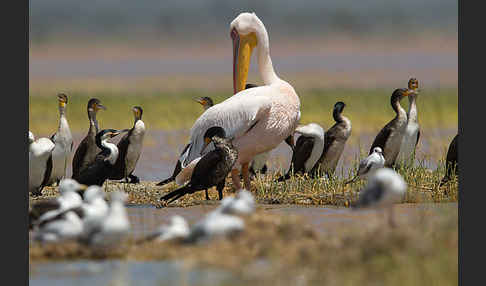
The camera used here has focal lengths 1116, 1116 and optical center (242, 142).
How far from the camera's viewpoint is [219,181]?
1078 cm

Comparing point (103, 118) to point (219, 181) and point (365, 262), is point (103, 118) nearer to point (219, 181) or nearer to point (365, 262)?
point (219, 181)

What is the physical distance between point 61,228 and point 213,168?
275cm

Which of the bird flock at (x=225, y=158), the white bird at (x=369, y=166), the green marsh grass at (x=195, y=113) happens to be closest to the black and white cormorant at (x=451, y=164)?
the bird flock at (x=225, y=158)

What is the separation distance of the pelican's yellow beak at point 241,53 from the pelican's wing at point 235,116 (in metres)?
1.01

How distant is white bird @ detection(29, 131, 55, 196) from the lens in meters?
12.1

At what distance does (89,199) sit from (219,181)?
221cm

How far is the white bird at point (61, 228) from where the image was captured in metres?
8.22

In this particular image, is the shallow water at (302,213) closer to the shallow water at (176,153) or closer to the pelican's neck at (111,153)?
the pelican's neck at (111,153)

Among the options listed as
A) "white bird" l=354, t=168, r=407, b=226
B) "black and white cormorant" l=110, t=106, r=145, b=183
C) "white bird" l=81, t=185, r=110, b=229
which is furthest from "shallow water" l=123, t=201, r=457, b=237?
"black and white cormorant" l=110, t=106, r=145, b=183

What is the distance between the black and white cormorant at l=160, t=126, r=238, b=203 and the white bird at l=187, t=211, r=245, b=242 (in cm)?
281

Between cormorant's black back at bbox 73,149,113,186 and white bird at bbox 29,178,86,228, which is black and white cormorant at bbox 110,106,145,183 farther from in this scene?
white bird at bbox 29,178,86,228

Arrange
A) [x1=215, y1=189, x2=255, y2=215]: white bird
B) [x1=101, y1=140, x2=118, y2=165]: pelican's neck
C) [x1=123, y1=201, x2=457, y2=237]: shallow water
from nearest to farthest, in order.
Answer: [x1=215, y1=189, x2=255, y2=215]: white bird
[x1=123, y1=201, x2=457, y2=237]: shallow water
[x1=101, y1=140, x2=118, y2=165]: pelican's neck

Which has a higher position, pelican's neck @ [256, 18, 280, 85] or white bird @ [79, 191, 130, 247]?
pelican's neck @ [256, 18, 280, 85]

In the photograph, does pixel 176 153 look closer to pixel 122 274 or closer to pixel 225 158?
pixel 225 158
